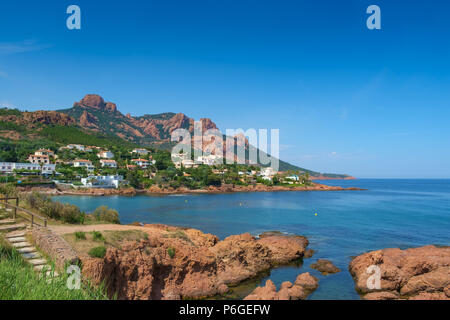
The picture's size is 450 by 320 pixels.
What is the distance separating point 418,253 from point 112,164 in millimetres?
83715

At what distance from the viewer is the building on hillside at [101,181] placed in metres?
66.2

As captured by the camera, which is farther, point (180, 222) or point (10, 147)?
point (10, 147)

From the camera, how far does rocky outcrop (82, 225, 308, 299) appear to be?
1112 centimetres

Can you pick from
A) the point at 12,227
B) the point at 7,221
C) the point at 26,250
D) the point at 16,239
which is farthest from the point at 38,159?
the point at 26,250

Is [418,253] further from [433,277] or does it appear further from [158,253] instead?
[158,253]

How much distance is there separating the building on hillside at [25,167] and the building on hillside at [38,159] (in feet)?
17.1

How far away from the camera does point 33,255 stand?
8500mm

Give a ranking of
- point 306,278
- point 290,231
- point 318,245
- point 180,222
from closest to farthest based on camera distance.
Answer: point 306,278, point 318,245, point 290,231, point 180,222

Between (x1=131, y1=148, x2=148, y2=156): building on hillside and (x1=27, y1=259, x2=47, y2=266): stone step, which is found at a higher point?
(x1=131, y1=148, x2=148, y2=156): building on hillside

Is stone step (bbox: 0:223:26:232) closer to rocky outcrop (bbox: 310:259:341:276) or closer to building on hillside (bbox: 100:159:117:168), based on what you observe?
rocky outcrop (bbox: 310:259:341:276)

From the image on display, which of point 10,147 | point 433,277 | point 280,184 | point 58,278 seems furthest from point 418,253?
point 10,147

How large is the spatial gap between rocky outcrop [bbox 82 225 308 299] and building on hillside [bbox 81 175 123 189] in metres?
55.5

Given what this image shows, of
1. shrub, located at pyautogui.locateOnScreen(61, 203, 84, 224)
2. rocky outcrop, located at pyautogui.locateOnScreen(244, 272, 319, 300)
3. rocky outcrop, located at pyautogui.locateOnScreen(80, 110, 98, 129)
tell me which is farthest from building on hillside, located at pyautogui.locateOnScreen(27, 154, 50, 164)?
rocky outcrop, located at pyautogui.locateOnScreen(80, 110, 98, 129)

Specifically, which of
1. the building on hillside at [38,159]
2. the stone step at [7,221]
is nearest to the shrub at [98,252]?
Result: the stone step at [7,221]
